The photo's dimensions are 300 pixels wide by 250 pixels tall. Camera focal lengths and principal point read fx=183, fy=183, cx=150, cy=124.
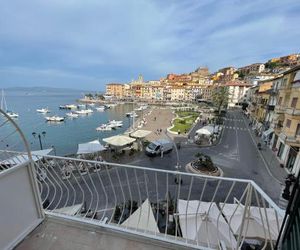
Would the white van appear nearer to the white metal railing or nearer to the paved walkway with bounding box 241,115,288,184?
the white metal railing

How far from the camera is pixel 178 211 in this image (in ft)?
22.0

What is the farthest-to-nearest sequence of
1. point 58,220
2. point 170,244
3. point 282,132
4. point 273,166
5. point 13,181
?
point 282,132
point 273,166
point 58,220
point 170,244
point 13,181

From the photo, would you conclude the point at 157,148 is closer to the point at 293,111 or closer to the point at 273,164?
the point at 273,164

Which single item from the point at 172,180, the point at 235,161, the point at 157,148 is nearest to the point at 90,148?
the point at 157,148

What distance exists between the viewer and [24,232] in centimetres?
288

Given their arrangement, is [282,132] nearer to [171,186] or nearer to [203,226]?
[171,186]

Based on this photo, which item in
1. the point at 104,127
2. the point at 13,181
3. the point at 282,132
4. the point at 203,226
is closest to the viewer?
the point at 13,181

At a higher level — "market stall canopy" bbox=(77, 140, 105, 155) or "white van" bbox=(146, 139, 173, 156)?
"market stall canopy" bbox=(77, 140, 105, 155)

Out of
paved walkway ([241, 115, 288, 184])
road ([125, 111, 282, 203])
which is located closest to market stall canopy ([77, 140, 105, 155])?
road ([125, 111, 282, 203])

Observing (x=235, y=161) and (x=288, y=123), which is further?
(x=235, y=161)

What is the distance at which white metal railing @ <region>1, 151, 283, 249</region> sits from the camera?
257 cm

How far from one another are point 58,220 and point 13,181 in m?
1.15

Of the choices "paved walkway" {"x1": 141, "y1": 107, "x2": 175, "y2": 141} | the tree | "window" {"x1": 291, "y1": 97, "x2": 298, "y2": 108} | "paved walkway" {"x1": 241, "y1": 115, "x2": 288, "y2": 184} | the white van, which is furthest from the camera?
the tree

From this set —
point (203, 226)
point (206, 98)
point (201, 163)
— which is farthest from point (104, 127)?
point (206, 98)
